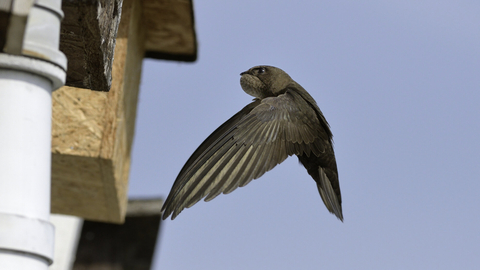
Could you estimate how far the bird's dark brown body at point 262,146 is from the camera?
2271mm

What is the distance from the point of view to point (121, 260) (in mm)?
4758

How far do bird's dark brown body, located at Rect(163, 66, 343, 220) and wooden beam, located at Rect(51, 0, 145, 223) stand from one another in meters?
0.56

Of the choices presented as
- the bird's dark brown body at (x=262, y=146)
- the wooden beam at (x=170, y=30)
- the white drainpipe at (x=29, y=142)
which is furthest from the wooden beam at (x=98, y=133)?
the white drainpipe at (x=29, y=142)

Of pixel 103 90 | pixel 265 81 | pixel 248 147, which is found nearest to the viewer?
pixel 103 90

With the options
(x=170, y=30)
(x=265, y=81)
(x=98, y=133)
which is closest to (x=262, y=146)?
(x=265, y=81)

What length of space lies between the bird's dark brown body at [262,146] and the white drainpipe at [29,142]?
30.9 inches

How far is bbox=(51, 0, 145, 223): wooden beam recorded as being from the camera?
297 centimetres

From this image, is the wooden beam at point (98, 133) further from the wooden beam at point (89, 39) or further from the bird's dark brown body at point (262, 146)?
the wooden beam at point (89, 39)

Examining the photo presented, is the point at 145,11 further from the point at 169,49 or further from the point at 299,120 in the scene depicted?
the point at 299,120

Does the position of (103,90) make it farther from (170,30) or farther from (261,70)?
(170,30)

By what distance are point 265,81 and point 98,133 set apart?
30.8 inches

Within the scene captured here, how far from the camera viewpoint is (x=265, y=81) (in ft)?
10.3

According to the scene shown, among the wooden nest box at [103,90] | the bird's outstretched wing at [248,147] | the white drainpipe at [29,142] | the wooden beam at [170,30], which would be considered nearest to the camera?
the white drainpipe at [29,142]

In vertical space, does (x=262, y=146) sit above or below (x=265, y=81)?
below
